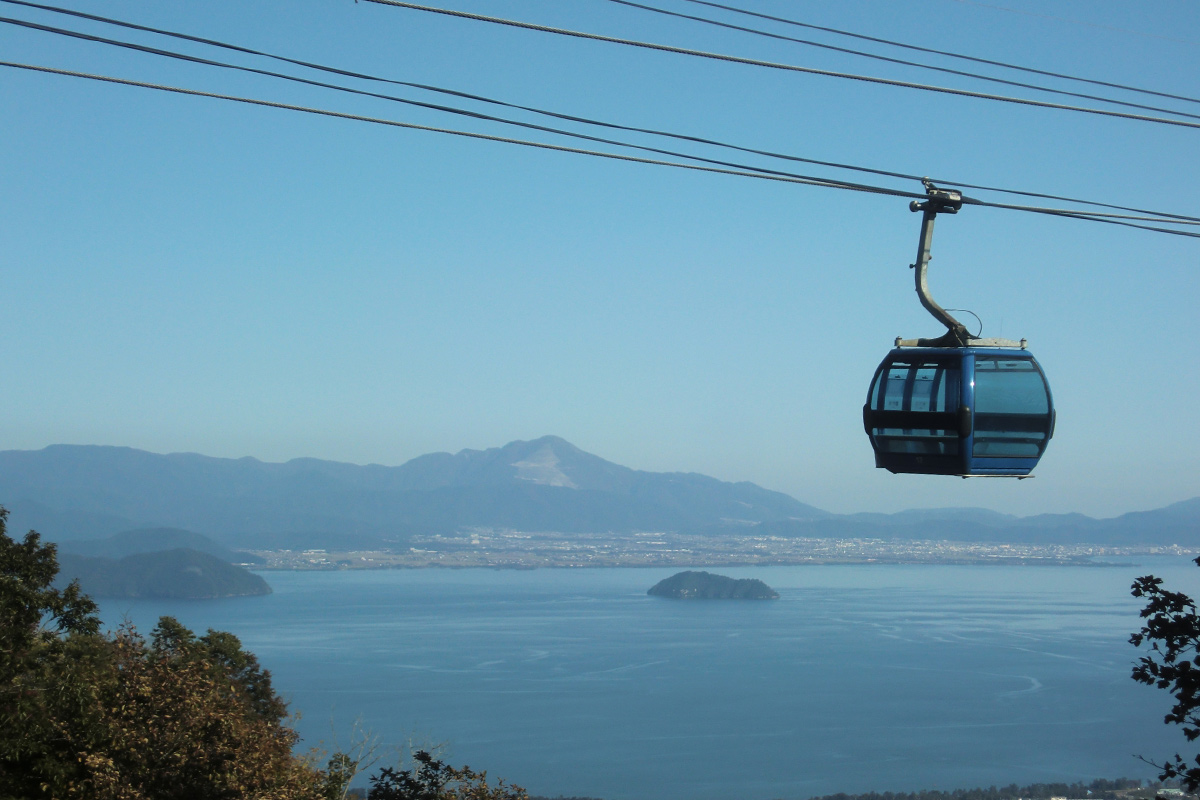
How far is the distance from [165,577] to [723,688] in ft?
358

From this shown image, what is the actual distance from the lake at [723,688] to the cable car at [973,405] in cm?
2402

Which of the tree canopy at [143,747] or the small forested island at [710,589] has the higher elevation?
the tree canopy at [143,747]

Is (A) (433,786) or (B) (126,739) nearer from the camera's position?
(A) (433,786)

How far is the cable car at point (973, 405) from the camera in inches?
235

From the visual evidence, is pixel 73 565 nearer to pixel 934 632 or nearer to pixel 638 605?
pixel 638 605

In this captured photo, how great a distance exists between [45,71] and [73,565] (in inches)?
7099

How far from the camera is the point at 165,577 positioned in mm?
156125

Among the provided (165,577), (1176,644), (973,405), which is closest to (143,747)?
(973,405)

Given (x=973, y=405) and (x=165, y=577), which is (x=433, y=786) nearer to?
(x=973, y=405)

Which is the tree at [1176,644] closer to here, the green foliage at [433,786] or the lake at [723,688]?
the green foliage at [433,786]

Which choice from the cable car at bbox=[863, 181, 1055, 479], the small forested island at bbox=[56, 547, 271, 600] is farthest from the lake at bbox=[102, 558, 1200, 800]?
the cable car at bbox=[863, 181, 1055, 479]

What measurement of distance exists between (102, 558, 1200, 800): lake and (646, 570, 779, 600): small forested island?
765cm

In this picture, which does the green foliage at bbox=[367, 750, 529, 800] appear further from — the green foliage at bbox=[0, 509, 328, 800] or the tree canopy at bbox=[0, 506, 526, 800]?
the green foliage at bbox=[0, 509, 328, 800]

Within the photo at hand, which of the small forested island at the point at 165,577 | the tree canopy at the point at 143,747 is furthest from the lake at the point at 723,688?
the tree canopy at the point at 143,747
